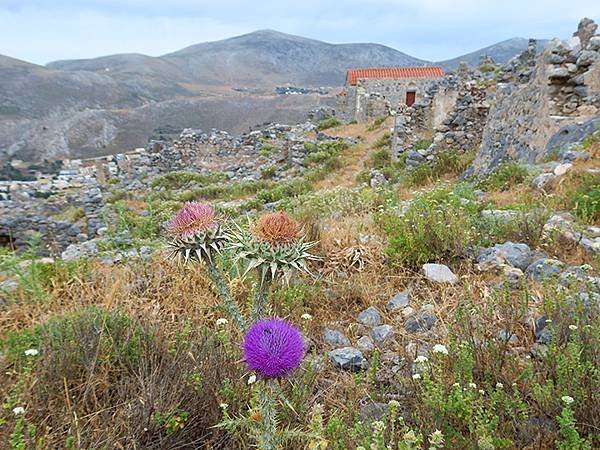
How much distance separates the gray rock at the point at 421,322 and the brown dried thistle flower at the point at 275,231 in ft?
5.11

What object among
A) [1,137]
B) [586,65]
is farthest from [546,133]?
[1,137]

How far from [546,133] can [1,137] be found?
5230 cm

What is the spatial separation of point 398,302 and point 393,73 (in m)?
30.2

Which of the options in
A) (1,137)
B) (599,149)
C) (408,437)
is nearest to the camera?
(408,437)

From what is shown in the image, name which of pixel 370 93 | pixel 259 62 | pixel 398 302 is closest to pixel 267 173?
pixel 370 93

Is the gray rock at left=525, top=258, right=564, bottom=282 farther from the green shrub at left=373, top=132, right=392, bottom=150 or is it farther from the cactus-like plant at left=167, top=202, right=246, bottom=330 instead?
the green shrub at left=373, top=132, right=392, bottom=150

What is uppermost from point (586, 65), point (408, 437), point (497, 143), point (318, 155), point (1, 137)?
Result: point (586, 65)

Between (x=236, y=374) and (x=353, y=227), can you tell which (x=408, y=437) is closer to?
(x=236, y=374)

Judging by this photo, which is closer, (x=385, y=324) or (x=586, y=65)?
(x=385, y=324)

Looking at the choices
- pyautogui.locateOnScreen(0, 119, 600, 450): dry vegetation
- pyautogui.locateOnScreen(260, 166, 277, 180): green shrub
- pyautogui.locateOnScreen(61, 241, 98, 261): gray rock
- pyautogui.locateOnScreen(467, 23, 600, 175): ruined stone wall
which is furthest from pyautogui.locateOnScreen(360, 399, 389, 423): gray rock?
pyautogui.locateOnScreen(260, 166, 277, 180): green shrub

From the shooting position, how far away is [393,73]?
103ft

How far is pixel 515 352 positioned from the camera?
9.06 feet

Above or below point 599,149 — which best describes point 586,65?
above

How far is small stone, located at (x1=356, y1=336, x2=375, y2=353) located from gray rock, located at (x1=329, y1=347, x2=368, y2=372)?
13 cm
